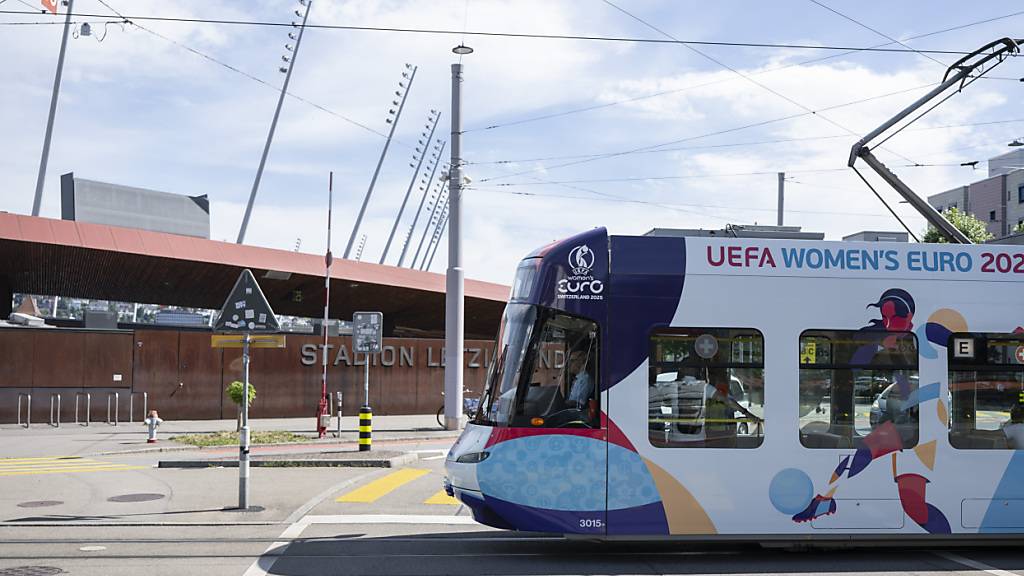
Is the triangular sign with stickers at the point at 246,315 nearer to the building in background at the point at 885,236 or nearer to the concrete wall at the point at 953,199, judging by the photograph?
the building in background at the point at 885,236

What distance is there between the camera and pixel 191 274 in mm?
33750

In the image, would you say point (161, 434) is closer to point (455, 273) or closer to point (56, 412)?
point (56, 412)

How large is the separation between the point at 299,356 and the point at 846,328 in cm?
2429

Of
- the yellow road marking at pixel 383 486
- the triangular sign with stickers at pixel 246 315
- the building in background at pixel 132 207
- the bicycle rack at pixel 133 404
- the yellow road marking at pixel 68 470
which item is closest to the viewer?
the triangular sign with stickers at pixel 246 315

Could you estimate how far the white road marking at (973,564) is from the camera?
888 centimetres

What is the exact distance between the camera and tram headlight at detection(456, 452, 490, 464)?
362 inches

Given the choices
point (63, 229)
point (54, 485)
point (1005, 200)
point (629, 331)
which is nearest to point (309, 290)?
point (63, 229)

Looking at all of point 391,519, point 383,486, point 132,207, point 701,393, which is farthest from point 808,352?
point 132,207

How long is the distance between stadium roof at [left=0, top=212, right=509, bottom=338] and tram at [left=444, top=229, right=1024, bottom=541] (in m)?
22.5

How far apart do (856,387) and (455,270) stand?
55.4 feet

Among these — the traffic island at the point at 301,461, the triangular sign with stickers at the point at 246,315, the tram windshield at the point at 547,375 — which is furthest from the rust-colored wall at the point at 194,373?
the tram windshield at the point at 547,375

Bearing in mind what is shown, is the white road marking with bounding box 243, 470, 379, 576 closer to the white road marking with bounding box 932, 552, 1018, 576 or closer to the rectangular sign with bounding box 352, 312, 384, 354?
the white road marking with bounding box 932, 552, 1018, 576

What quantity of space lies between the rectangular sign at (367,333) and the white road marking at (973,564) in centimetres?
1649

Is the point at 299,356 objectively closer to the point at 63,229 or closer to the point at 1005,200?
the point at 63,229
